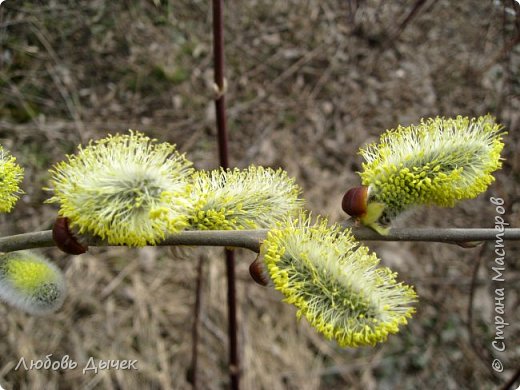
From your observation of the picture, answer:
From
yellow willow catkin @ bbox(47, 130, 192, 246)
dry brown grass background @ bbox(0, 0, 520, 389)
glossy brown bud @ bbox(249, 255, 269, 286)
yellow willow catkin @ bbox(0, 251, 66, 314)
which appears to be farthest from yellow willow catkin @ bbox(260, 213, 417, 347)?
dry brown grass background @ bbox(0, 0, 520, 389)

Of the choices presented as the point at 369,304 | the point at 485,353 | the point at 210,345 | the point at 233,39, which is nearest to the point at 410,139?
the point at 369,304

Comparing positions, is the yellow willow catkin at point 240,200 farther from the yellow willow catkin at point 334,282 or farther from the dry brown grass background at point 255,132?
the dry brown grass background at point 255,132

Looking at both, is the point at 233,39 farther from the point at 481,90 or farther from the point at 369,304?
the point at 369,304

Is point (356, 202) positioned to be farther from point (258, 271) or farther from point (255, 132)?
point (255, 132)

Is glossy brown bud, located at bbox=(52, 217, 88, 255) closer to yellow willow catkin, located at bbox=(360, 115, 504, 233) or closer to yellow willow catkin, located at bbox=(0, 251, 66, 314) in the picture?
yellow willow catkin, located at bbox=(0, 251, 66, 314)

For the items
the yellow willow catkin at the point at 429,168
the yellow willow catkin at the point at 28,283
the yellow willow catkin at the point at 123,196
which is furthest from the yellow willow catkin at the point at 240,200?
the yellow willow catkin at the point at 28,283

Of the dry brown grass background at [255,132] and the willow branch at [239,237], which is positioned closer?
the willow branch at [239,237]
